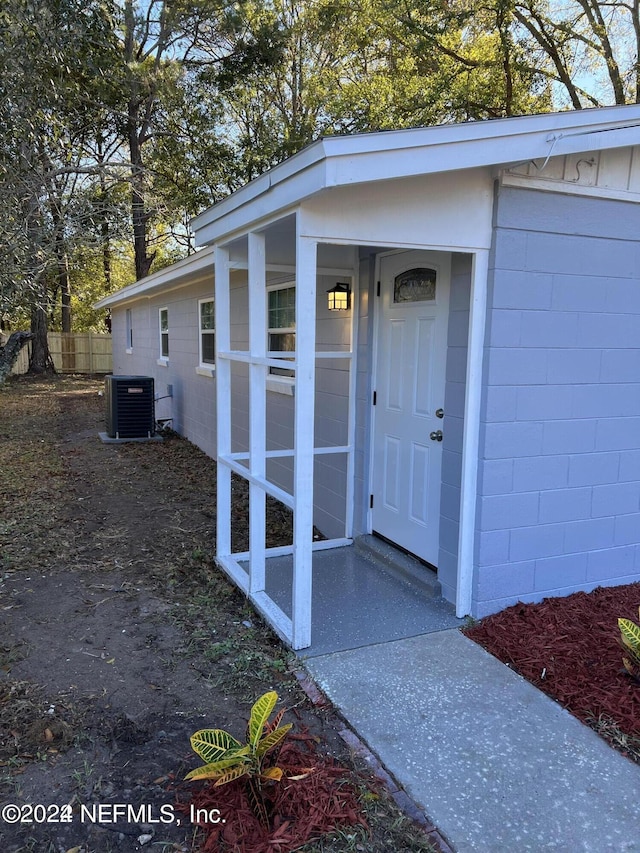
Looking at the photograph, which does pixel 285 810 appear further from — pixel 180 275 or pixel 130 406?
pixel 130 406

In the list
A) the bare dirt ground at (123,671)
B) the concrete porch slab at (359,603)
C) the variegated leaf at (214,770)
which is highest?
the variegated leaf at (214,770)

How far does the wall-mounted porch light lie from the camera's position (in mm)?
4762

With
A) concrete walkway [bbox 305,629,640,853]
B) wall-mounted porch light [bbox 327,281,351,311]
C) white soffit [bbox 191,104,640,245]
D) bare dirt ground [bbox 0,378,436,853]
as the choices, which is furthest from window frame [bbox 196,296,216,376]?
concrete walkway [bbox 305,629,640,853]

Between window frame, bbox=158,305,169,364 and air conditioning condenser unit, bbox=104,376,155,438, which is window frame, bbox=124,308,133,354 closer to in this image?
window frame, bbox=158,305,169,364

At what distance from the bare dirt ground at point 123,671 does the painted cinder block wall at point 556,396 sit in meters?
1.54

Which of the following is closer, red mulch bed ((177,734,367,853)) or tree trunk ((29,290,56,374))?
red mulch bed ((177,734,367,853))

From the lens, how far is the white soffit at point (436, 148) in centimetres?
272

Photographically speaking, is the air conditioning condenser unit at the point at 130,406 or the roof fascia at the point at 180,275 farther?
the air conditioning condenser unit at the point at 130,406

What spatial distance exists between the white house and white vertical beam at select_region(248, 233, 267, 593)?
1 centimetres

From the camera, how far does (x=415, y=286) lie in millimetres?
4133

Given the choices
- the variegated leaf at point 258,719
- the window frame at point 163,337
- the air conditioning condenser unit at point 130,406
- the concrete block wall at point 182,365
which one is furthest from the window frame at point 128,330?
the variegated leaf at point 258,719

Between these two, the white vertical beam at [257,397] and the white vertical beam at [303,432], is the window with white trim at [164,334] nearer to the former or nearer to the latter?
the white vertical beam at [257,397]

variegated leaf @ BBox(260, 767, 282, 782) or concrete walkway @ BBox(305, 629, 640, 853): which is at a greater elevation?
variegated leaf @ BBox(260, 767, 282, 782)

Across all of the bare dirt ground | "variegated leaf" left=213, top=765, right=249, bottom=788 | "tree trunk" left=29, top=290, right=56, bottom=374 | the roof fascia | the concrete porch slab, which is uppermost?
the roof fascia
